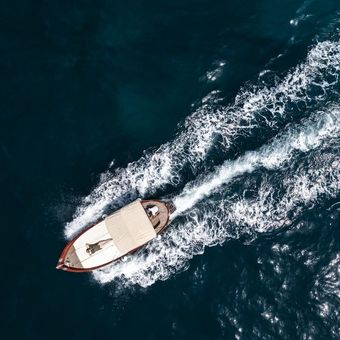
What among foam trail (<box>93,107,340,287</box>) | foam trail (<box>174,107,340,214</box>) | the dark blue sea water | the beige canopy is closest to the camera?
the dark blue sea water

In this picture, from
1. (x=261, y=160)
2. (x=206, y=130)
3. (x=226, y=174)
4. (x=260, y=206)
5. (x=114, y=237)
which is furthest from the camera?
(x=206, y=130)

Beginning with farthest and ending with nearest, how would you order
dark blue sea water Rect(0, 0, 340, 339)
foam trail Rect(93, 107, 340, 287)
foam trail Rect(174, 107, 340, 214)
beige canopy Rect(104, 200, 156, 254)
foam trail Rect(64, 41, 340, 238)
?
foam trail Rect(64, 41, 340, 238)
foam trail Rect(174, 107, 340, 214)
foam trail Rect(93, 107, 340, 287)
beige canopy Rect(104, 200, 156, 254)
dark blue sea water Rect(0, 0, 340, 339)

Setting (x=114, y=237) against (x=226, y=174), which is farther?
(x=226, y=174)

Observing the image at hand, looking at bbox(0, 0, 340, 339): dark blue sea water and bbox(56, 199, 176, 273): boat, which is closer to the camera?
bbox(0, 0, 340, 339): dark blue sea water

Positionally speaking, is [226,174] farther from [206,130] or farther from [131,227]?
[131,227]

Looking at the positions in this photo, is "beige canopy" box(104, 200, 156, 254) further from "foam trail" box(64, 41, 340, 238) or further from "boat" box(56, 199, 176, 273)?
"foam trail" box(64, 41, 340, 238)

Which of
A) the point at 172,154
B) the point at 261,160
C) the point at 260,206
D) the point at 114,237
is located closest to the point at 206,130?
the point at 172,154

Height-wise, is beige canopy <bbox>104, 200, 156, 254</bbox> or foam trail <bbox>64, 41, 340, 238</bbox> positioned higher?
foam trail <bbox>64, 41, 340, 238</bbox>

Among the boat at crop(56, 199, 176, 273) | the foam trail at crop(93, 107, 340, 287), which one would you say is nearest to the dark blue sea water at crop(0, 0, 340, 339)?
the foam trail at crop(93, 107, 340, 287)
